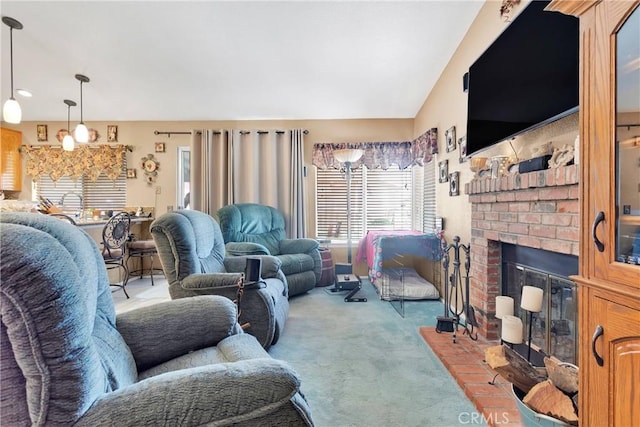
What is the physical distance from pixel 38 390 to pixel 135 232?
14.3 ft

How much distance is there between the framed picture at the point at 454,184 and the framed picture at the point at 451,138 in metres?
0.26

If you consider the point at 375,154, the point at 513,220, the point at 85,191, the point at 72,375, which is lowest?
the point at 72,375

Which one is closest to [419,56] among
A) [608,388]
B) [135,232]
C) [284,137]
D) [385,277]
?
[284,137]

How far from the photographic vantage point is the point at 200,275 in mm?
1919

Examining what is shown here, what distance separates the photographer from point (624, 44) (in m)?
0.87

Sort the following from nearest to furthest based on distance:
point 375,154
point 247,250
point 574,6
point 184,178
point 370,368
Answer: point 574,6, point 370,368, point 247,250, point 375,154, point 184,178

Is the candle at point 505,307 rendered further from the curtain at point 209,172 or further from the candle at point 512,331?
the curtain at point 209,172

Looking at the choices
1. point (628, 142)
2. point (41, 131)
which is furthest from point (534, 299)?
point (41, 131)

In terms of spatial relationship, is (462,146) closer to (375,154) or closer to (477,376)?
(375,154)

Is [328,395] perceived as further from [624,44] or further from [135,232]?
[135,232]

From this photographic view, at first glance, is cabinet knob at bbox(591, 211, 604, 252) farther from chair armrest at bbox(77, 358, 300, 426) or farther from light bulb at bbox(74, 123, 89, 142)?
light bulb at bbox(74, 123, 89, 142)

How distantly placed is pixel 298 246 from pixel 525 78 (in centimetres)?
273

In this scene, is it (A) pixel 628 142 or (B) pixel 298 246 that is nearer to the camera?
(A) pixel 628 142

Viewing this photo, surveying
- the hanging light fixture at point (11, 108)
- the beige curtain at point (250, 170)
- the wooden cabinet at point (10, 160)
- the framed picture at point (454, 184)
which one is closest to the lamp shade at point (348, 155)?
the beige curtain at point (250, 170)
